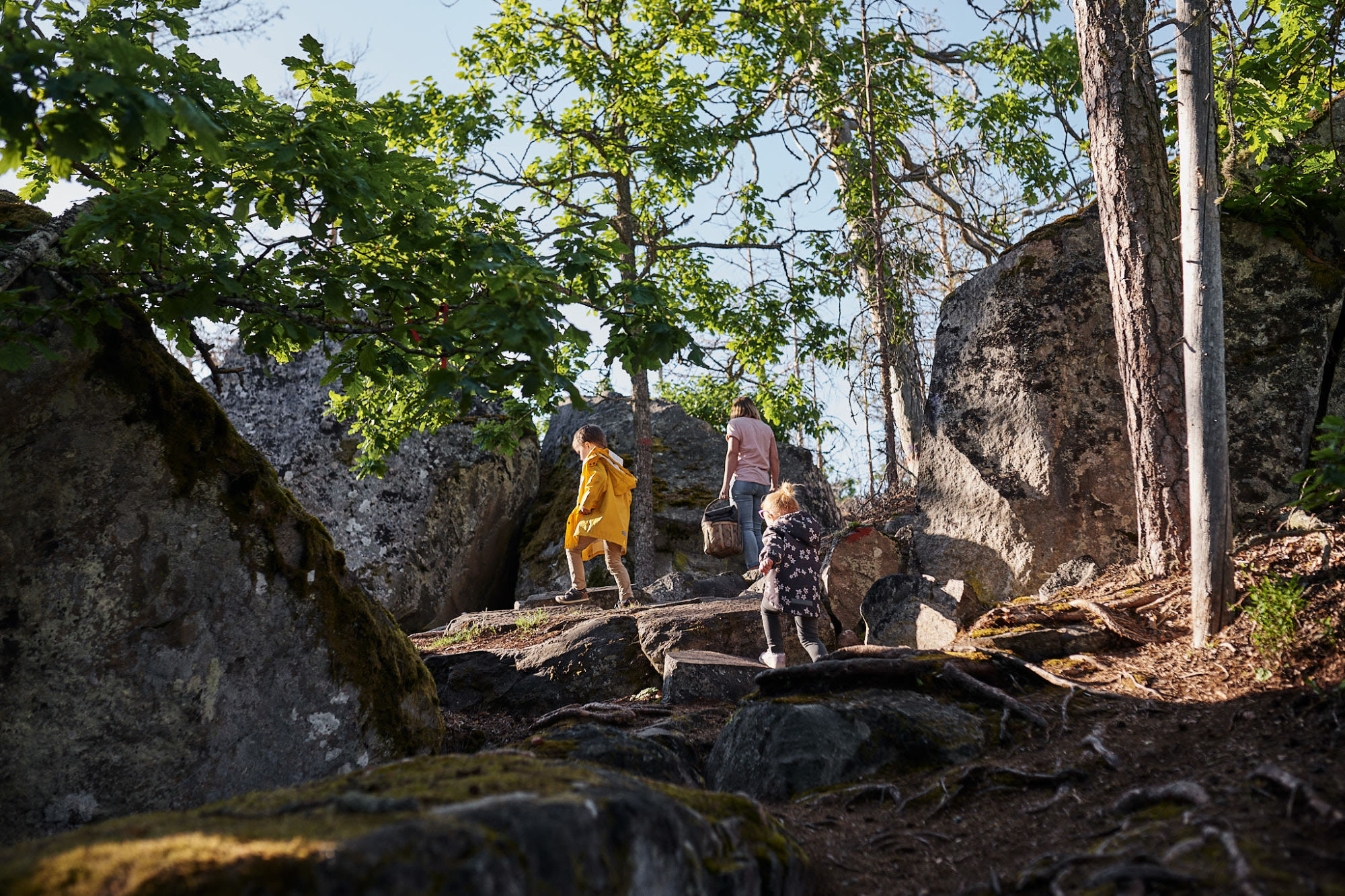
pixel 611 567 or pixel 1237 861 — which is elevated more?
pixel 611 567

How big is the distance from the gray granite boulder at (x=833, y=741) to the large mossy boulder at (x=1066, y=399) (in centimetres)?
314

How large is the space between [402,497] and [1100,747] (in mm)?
9257

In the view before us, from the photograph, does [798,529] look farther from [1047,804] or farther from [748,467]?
[1047,804]

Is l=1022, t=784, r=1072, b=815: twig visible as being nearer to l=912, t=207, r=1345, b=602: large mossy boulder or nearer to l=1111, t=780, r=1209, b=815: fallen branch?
l=1111, t=780, r=1209, b=815: fallen branch

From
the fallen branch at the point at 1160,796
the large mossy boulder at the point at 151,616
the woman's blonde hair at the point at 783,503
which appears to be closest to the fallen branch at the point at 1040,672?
the fallen branch at the point at 1160,796

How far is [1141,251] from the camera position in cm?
607

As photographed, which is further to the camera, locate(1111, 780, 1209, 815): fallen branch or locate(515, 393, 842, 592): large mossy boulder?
locate(515, 393, 842, 592): large mossy boulder

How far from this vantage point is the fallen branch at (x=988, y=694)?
427 centimetres

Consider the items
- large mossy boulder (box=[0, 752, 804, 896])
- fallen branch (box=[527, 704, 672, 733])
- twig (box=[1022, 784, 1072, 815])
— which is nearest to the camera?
large mossy boulder (box=[0, 752, 804, 896])

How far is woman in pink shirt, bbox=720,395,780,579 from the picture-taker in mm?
9406

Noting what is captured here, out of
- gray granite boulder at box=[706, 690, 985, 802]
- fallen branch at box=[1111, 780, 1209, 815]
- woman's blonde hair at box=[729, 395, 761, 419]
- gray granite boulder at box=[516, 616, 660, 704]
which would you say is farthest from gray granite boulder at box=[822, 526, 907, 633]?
fallen branch at box=[1111, 780, 1209, 815]

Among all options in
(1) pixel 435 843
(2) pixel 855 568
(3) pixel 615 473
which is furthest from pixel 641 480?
(1) pixel 435 843

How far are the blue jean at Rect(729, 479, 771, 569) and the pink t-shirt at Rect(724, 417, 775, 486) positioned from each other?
0.25 feet

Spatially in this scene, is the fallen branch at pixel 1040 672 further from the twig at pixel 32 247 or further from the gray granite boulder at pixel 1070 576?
the twig at pixel 32 247
